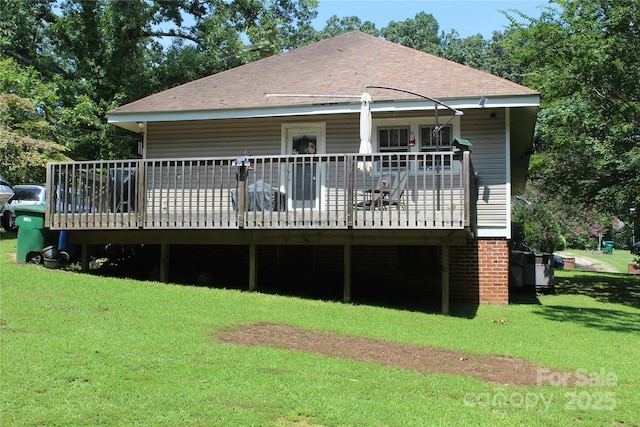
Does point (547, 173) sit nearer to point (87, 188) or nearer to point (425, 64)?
point (425, 64)

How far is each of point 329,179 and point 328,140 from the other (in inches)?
128

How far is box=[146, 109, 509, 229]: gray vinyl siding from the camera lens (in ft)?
41.9

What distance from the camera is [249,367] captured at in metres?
6.28

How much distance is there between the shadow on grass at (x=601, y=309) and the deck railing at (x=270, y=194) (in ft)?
8.23

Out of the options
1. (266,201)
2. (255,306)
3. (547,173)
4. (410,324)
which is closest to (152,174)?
(266,201)

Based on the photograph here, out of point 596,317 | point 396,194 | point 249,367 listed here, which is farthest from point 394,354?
point 596,317

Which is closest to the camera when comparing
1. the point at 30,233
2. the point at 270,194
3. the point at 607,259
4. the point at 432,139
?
the point at 270,194

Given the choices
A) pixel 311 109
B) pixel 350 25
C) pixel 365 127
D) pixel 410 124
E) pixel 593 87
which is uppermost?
pixel 350 25

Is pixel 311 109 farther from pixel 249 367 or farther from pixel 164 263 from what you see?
pixel 249 367

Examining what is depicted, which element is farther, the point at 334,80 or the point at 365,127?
the point at 334,80

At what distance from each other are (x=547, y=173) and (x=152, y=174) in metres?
12.8

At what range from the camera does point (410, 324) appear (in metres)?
9.55

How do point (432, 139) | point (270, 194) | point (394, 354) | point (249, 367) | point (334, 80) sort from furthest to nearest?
point (334, 80), point (432, 139), point (270, 194), point (394, 354), point (249, 367)

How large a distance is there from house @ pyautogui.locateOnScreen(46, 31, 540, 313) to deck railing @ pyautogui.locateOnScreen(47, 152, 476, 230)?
0.03m
